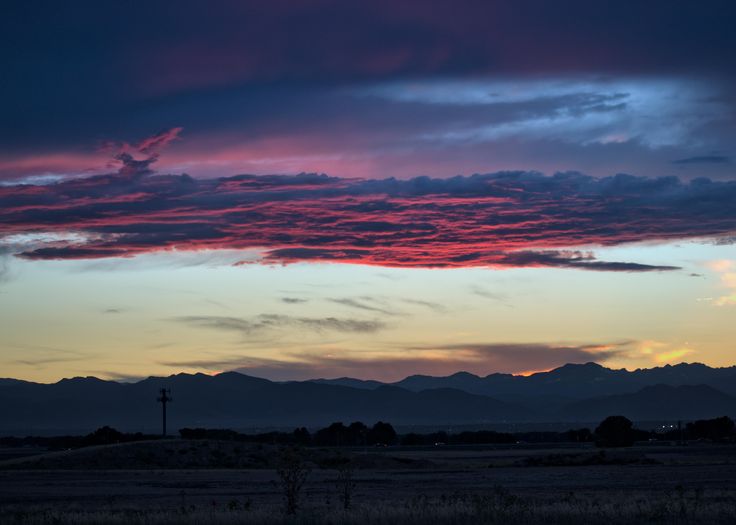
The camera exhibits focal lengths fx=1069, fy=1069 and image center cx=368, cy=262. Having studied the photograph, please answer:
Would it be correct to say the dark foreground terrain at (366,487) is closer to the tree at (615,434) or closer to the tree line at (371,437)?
the tree at (615,434)

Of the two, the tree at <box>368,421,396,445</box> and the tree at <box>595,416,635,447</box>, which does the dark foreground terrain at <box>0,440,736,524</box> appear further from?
the tree at <box>368,421,396,445</box>

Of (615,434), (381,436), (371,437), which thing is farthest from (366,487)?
(371,437)

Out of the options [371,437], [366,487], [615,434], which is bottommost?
[366,487]

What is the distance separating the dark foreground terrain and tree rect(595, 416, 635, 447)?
14.5 meters

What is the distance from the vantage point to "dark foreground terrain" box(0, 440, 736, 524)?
31.5 m

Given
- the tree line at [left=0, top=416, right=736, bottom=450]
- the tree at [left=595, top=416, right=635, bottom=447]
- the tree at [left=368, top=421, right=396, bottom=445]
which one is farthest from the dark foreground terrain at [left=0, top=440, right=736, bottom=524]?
the tree at [left=368, top=421, right=396, bottom=445]

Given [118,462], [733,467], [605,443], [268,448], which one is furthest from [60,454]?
[605,443]

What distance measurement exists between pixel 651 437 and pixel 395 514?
117 metres

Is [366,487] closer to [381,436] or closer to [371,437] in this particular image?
[381,436]

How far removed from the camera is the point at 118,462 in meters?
82.1

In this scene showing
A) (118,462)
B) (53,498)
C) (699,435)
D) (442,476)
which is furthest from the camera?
(699,435)

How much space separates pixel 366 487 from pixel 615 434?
66.3 meters

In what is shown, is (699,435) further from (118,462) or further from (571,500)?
(571,500)

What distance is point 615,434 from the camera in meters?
116
